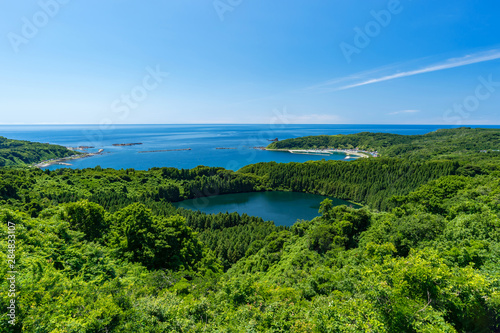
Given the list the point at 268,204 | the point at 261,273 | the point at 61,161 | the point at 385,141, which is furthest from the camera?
the point at 385,141

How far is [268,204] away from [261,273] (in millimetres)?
43766

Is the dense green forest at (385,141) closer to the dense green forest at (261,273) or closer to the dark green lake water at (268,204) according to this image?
the dark green lake water at (268,204)

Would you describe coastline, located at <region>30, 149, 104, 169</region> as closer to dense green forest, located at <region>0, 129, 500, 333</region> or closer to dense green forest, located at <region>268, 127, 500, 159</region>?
dense green forest, located at <region>0, 129, 500, 333</region>

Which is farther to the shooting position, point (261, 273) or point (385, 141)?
point (385, 141)

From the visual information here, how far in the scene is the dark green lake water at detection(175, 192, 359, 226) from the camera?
56241mm

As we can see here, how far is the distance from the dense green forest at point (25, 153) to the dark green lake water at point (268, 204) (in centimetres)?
10440

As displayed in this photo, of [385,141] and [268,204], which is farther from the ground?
[385,141]

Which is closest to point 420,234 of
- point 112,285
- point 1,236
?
point 112,285

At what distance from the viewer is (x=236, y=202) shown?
68.8 m

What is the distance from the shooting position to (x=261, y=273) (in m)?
23.6

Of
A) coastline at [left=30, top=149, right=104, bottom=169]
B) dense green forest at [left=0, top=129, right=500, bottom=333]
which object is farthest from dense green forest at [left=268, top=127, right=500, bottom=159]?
dense green forest at [left=0, top=129, right=500, bottom=333]

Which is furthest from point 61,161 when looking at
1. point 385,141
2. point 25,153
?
point 385,141

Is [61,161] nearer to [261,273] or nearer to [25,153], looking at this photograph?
[25,153]

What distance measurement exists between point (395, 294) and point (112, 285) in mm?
12502
